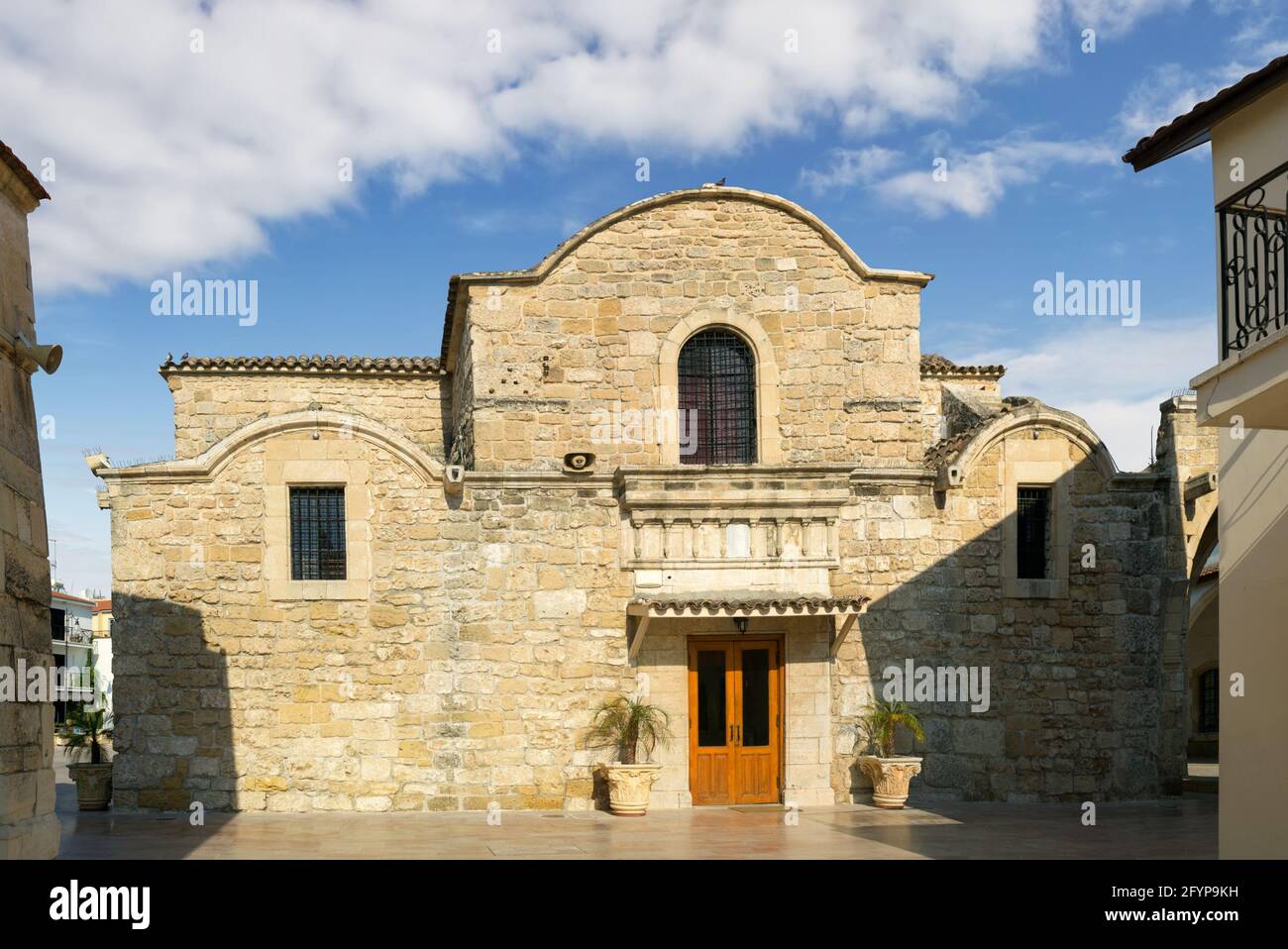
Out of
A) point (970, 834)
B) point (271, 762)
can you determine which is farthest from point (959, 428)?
point (271, 762)

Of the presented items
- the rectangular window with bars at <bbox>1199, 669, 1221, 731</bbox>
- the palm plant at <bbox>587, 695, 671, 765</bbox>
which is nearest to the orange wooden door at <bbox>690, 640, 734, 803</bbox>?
the palm plant at <bbox>587, 695, 671, 765</bbox>

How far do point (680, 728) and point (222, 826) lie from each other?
19.1 feet

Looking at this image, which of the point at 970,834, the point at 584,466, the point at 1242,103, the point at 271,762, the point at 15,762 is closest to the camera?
the point at 15,762

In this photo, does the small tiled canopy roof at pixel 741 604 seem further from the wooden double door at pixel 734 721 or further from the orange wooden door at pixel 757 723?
the orange wooden door at pixel 757 723

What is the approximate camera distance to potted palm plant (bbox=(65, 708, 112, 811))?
55.8 ft

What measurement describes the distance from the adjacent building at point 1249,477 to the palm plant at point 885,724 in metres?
5.58

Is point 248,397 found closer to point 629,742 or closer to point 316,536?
point 316,536

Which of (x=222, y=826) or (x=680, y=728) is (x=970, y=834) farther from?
(x=222, y=826)

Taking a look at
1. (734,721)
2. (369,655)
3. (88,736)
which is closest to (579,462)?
(369,655)

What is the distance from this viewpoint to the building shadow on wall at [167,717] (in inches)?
655

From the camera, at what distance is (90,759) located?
1759 centimetres

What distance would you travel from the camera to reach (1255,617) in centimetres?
1198

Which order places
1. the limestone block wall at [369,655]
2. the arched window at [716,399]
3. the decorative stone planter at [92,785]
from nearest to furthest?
the limestone block wall at [369,655] → the decorative stone planter at [92,785] → the arched window at [716,399]

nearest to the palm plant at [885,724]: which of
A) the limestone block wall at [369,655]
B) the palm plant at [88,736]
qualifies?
the limestone block wall at [369,655]
